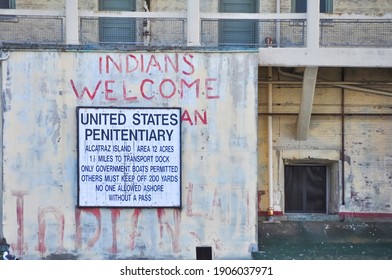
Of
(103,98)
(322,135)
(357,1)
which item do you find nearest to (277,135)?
(322,135)

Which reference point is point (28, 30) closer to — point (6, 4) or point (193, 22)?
point (6, 4)

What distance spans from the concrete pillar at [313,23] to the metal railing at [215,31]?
81cm

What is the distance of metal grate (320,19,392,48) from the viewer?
13031mm

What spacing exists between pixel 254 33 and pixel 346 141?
11.0ft

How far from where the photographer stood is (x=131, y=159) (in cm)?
1107

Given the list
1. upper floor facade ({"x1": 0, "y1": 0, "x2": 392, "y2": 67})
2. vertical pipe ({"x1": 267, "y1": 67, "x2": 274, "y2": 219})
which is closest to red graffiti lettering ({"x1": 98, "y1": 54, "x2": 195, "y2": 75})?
upper floor facade ({"x1": 0, "y1": 0, "x2": 392, "y2": 67})

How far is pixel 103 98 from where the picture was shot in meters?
11.1

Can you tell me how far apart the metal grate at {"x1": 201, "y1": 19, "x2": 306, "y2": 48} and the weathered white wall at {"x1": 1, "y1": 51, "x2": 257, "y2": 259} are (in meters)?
1.96

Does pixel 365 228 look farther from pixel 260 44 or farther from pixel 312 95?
pixel 260 44

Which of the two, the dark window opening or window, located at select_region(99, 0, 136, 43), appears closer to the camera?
window, located at select_region(99, 0, 136, 43)

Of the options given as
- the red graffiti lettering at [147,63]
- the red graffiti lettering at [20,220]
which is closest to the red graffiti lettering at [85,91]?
the red graffiti lettering at [147,63]

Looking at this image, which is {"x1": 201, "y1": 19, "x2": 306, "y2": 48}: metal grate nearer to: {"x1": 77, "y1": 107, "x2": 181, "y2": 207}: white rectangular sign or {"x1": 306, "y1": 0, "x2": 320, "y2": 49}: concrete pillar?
{"x1": 306, "y1": 0, "x2": 320, "y2": 49}: concrete pillar

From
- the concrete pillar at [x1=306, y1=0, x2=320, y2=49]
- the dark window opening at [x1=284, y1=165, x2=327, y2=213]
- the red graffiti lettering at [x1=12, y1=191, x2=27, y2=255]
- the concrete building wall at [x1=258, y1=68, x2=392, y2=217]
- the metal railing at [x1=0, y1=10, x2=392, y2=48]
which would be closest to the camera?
the red graffiti lettering at [x1=12, y1=191, x2=27, y2=255]

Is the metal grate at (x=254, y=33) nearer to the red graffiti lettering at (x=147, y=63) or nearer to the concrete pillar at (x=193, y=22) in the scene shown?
the concrete pillar at (x=193, y=22)
